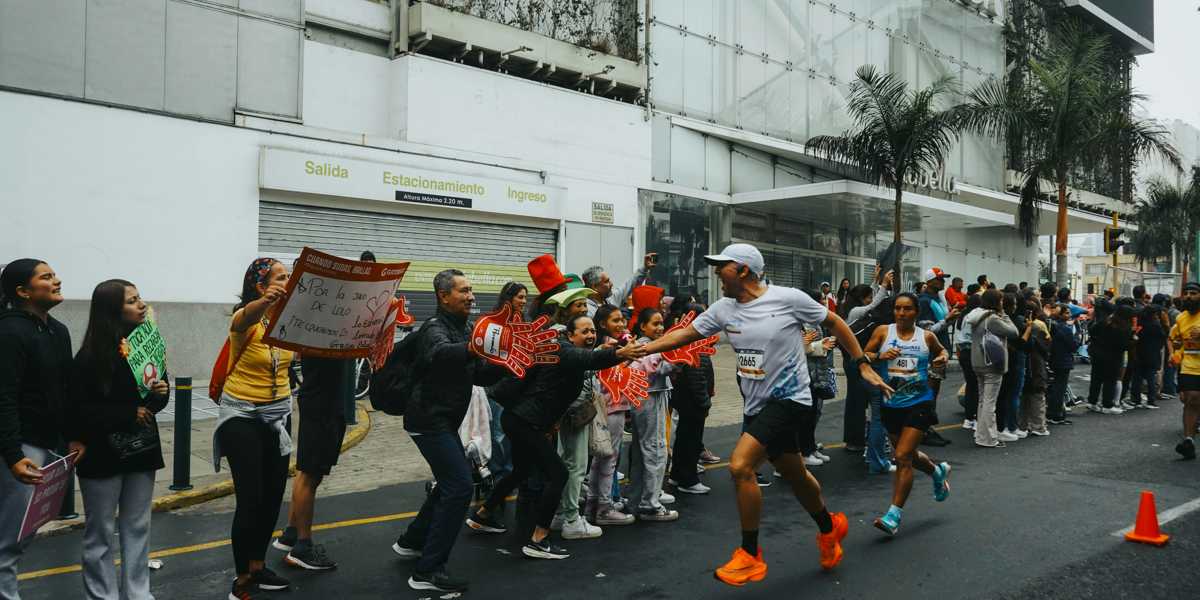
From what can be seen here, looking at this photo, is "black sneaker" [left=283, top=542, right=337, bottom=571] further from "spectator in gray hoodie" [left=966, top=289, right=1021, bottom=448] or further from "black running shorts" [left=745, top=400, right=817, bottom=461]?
"spectator in gray hoodie" [left=966, top=289, right=1021, bottom=448]

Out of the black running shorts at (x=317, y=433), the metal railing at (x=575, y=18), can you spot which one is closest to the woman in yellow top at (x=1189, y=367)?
the black running shorts at (x=317, y=433)

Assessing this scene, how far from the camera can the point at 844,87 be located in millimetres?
26797

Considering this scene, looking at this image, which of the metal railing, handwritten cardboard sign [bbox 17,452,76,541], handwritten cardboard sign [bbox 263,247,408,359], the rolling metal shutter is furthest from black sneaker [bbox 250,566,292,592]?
the metal railing

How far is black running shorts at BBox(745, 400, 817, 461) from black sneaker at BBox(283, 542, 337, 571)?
270 cm

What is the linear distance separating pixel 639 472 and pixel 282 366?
3.01 m

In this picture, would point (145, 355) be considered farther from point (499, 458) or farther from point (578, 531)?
point (499, 458)

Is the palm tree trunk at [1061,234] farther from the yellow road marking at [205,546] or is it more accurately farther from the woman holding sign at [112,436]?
the woman holding sign at [112,436]

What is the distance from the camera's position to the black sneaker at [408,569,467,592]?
4941mm

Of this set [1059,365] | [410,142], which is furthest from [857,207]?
[410,142]

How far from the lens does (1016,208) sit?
3347 cm

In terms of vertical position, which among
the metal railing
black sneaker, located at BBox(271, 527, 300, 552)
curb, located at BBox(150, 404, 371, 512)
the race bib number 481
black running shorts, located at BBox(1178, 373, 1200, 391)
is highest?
the metal railing

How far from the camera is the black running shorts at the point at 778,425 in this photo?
533 cm

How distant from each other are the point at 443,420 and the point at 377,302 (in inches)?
30.2

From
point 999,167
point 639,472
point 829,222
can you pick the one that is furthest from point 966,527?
point 999,167
